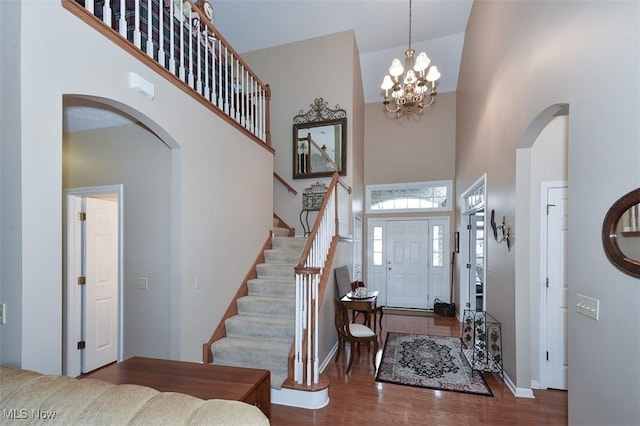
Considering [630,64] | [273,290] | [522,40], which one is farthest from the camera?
[273,290]

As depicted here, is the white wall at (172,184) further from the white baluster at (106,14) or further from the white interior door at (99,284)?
the white interior door at (99,284)

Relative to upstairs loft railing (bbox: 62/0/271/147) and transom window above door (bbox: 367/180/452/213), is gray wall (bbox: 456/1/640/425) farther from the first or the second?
transom window above door (bbox: 367/180/452/213)

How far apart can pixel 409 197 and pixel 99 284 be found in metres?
5.83

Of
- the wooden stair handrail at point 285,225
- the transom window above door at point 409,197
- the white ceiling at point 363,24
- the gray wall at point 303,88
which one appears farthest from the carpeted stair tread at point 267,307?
the white ceiling at point 363,24

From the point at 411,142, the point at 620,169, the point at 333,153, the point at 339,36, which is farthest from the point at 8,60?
the point at 411,142

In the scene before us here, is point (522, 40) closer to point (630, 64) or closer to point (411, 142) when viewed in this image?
point (630, 64)

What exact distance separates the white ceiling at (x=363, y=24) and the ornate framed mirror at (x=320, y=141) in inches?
53.4

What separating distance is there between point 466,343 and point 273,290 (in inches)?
108

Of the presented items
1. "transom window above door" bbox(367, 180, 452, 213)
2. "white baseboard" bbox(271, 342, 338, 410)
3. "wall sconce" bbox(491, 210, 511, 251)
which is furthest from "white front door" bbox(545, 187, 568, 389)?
"transom window above door" bbox(367, 180, 452, 213)

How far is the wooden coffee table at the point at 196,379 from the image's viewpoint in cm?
148

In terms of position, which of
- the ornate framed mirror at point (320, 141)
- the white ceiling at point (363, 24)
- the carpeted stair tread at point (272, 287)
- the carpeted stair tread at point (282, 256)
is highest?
the white ceiling at point (363, 24)

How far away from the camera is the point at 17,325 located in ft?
5.10

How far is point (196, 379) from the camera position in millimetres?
1603

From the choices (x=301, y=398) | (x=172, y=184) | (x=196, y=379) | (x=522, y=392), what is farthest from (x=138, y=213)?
(x=522, y=392)
